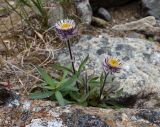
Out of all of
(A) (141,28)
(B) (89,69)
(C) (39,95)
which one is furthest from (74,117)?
(A) (141,28)

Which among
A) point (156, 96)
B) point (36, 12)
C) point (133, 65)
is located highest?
point (36, 12)

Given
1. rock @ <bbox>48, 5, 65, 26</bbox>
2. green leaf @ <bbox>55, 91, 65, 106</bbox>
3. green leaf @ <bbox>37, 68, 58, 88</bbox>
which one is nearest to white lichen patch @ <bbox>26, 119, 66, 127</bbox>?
green leaf @ <bbox>55, 91, 65, 106</bbox>

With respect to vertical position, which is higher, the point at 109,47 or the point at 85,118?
the point at 109,47

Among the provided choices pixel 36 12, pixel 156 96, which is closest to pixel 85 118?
pixel 156 96

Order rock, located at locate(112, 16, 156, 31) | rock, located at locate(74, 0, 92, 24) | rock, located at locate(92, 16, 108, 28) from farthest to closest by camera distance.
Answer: rock, located at locate(92, 16, 108, 28) < rock, located at locate(112, 16, 156, 31) < rock, located at locate(74, 0, 92, 24)

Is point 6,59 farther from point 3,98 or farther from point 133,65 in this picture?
point 133,65

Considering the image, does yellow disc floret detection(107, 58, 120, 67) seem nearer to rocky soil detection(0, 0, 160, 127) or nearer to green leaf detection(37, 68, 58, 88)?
rocky soil detection(0, 0, 160, 127)

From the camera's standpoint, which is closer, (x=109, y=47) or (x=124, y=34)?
(x=109, y=47)
